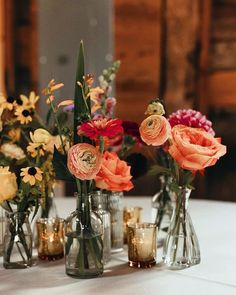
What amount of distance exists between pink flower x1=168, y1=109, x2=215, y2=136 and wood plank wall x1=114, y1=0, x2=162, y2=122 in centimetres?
224

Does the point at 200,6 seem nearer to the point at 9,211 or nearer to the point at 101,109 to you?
the point at 101,109

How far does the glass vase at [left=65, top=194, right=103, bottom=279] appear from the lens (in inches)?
52.1

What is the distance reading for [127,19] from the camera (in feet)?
12.0

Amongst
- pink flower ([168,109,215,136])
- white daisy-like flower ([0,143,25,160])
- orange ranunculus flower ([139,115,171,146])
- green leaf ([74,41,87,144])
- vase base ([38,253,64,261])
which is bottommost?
vase base ([38,253,64,261])

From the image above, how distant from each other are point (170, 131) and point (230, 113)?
2371 mm

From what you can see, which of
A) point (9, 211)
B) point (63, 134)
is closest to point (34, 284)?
point (9, 211)

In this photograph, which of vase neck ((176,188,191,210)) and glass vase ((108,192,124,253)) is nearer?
vase neck ((176,188,191,210))

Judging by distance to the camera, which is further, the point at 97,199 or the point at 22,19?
the point at 22,19

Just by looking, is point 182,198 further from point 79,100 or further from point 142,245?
point 79,100

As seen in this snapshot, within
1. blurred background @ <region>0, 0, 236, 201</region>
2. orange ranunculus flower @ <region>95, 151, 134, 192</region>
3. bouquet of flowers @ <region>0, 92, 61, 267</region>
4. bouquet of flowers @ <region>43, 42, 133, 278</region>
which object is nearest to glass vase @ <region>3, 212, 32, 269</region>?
bouquet of flowers @ <region>0, 92, 61, 267</region>

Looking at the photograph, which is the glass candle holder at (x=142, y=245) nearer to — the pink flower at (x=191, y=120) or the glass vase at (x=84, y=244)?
the glass vase at (x=84, y=244)

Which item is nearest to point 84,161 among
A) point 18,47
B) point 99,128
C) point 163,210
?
point 99,128

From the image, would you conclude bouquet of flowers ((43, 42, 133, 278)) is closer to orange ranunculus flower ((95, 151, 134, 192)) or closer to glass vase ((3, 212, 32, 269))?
orange ranunculus flower ((95, 151, 134, 192))

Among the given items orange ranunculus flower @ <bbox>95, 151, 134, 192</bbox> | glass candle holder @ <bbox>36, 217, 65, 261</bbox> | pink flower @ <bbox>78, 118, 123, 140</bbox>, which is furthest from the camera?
glass candle holder @ <bbox>36, 217, 65, 261</bbox>
